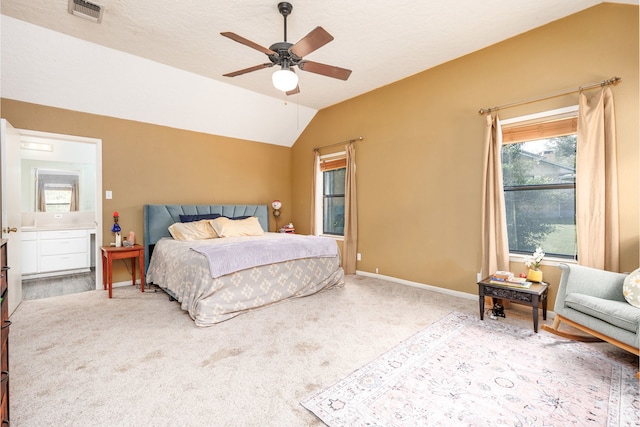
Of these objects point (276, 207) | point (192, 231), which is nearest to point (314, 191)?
point (276, 207)

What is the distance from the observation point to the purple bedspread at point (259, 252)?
3041 mm

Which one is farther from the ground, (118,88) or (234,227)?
(118,88)

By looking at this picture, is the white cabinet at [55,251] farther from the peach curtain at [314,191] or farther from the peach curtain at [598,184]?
the peach curtain at [598,184]

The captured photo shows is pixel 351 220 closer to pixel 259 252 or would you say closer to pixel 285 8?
pixel 259 252

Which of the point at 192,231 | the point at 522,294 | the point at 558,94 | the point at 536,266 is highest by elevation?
the point at 558,94

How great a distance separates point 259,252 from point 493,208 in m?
2.79

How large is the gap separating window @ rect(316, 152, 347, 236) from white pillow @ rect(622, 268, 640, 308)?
12.8ft

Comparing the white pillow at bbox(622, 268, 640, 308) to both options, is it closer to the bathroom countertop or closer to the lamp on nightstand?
the lamp on nightstand

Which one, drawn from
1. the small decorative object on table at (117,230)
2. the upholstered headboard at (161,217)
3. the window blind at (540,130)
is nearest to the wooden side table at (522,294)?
the window blind at (540,130)

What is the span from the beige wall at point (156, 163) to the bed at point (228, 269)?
1.09 ft

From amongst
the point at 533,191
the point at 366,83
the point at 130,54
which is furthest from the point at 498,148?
the point at 130,54

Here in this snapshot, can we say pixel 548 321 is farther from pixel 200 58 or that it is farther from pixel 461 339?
pixel 200 58

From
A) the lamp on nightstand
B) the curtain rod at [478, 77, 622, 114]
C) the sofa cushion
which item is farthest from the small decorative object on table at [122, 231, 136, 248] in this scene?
the sofa cushion

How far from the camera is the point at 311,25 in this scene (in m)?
3.09
